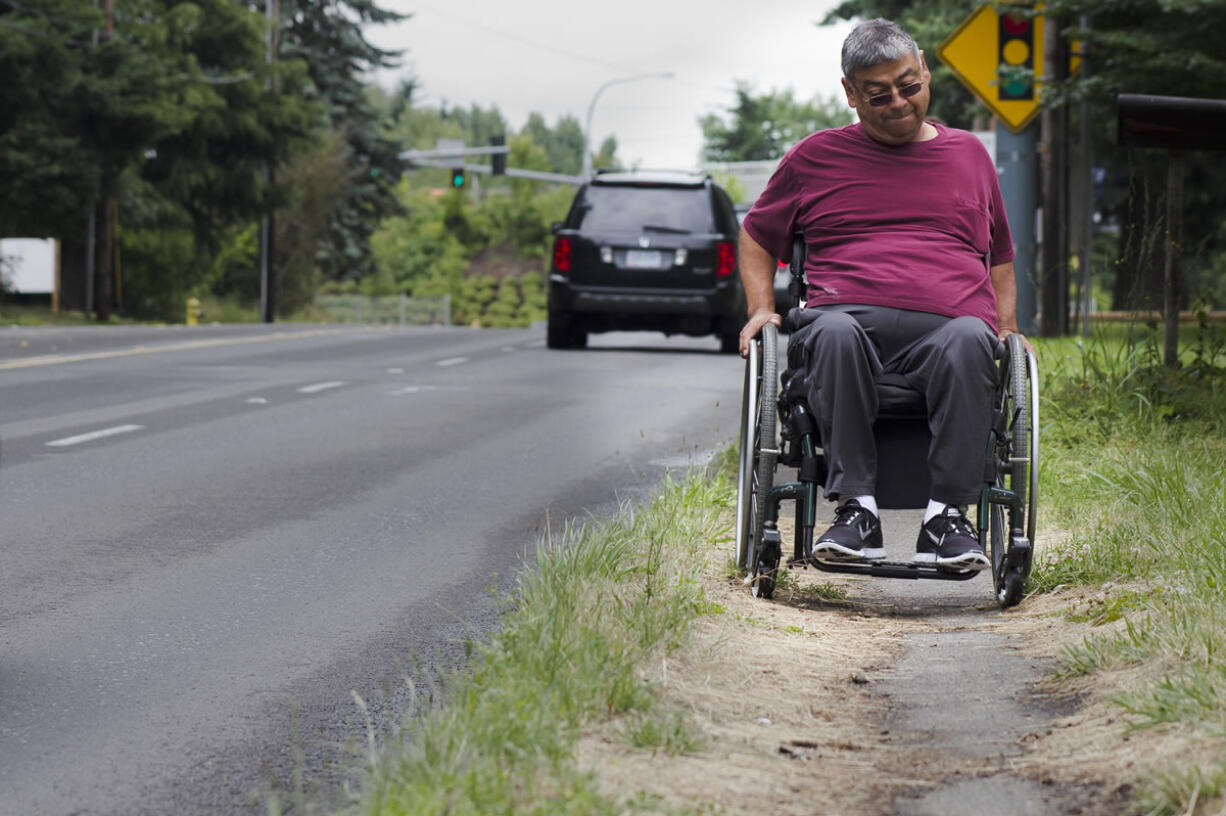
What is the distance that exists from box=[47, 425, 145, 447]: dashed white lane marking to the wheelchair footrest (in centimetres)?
660

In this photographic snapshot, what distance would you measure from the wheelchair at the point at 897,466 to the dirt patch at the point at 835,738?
0.62ft

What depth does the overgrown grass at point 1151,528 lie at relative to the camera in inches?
154

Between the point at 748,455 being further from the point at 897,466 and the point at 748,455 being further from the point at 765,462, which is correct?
the point at 897,466

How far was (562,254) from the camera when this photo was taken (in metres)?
21.3

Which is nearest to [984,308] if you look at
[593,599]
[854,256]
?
[854,256]

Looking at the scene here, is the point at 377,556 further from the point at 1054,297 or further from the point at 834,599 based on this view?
the point at 1054,297

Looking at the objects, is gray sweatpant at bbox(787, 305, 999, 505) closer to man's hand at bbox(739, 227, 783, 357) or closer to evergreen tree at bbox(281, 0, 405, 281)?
man's hand at bbox(739, 227, 783, 357)

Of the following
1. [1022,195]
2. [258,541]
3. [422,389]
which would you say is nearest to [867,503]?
[258,541]

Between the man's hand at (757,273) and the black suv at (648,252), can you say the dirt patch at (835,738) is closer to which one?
the man's hand at (757,273)

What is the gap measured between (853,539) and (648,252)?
1571cm

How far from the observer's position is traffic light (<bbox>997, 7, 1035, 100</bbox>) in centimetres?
1672

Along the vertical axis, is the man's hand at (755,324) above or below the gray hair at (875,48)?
below

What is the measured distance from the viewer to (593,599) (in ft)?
16.5

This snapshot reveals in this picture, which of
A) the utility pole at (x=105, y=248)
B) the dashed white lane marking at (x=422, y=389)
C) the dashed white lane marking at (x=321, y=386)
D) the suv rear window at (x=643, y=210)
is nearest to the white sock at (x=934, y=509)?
the dashed white lane marking at (x=422, y=389)
